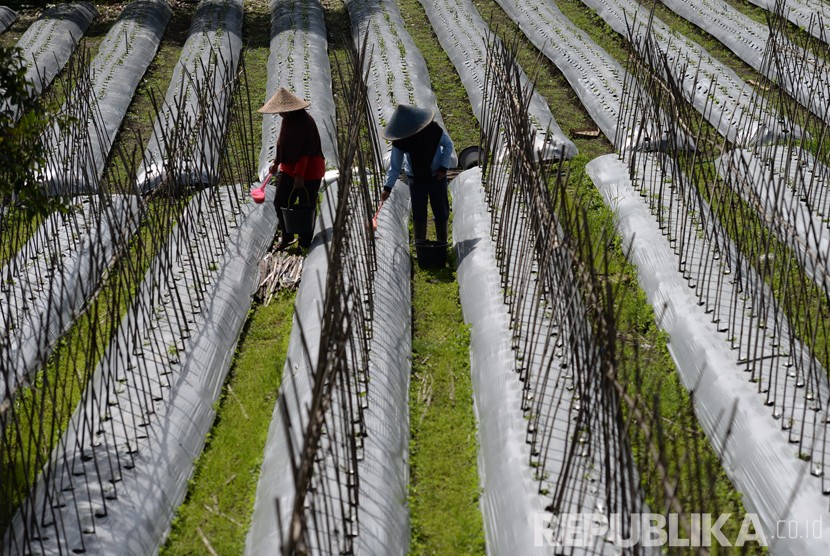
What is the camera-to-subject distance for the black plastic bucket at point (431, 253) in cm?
605

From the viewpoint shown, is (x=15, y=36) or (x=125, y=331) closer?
(x=125, y=331)

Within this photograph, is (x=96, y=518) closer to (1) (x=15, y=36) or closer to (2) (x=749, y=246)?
(2) (x=749, y=246)

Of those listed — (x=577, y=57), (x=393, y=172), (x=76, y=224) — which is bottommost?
(x=76, y=224)

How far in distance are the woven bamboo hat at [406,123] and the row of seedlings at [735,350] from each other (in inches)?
56.8

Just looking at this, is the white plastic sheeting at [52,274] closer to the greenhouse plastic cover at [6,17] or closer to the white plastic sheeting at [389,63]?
the white plastic sheeting at [389,63]

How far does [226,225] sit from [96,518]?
111 inches

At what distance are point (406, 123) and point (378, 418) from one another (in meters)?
1.93

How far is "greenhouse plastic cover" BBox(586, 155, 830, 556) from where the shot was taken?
362 centimetres

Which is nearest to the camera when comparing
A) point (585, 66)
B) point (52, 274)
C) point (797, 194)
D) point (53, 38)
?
point (52, 274)

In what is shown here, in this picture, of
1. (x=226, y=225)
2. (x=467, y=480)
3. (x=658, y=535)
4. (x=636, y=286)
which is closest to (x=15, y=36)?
(x=226, y=225)

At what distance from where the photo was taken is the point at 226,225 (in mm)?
6297

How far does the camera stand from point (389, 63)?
9.20 meters

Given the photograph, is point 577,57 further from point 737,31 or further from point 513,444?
point 513,444

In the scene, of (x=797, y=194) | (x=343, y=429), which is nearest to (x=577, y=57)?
(x=797, y=194)
